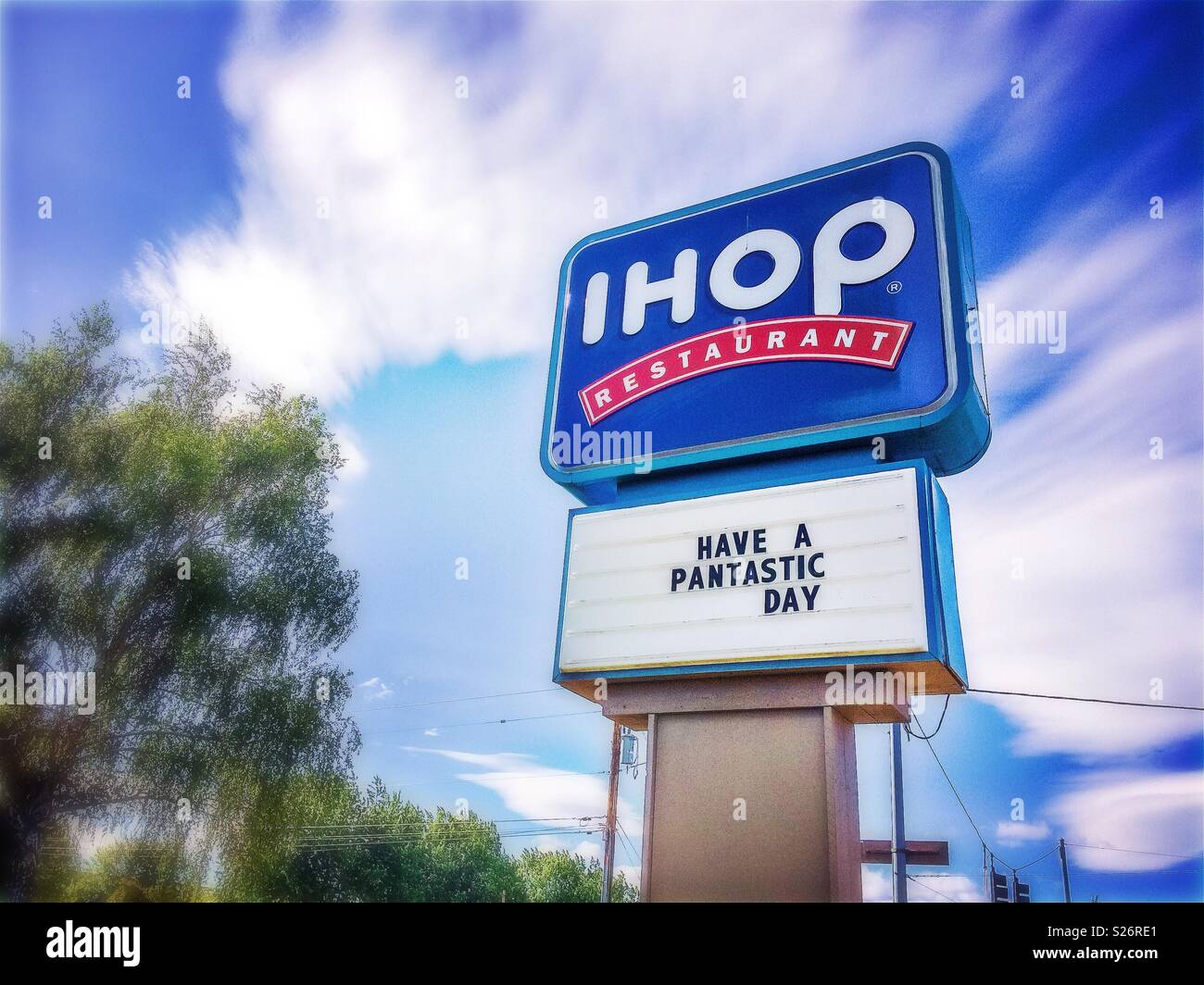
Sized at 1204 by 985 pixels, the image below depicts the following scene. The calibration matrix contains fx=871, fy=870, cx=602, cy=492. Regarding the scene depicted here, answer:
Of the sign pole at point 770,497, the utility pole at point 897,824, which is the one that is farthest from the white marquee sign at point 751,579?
the utility pole at point 897,824

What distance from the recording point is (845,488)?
580cm

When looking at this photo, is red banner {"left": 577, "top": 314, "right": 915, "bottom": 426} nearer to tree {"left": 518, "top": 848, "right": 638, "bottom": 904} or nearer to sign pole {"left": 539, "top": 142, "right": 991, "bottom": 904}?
sign pole {"left": 539, "top": 142, "right": 991, "bottom": 904}

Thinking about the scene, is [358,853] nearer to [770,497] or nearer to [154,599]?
[154,599]

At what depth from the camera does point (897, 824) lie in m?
12.7

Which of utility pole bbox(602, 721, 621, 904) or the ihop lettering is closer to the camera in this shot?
the ihop lettering

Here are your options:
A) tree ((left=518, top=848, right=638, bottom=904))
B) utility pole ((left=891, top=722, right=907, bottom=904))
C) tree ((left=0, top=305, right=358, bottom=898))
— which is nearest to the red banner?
utility pole ((left=891, top=722, right=907, bottom=904))

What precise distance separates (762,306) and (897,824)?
915cm

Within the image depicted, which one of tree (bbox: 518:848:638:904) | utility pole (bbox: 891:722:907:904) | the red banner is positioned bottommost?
tree (bbox: 518:848:638:904)

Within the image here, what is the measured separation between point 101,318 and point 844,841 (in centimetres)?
1434

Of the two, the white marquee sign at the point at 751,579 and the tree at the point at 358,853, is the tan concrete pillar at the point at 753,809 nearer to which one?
the white marquee sign at the point at 751,579

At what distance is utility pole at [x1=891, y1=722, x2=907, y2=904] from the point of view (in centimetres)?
1211

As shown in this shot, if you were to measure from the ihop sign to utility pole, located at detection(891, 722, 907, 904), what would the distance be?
24.4 feet
